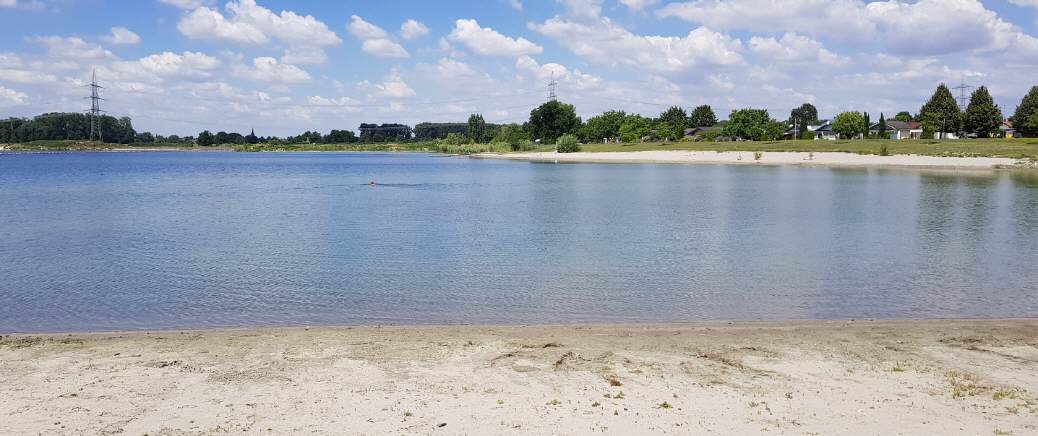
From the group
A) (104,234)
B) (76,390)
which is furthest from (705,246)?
(104,234)

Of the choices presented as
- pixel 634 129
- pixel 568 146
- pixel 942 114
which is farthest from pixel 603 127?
pixel 942 114

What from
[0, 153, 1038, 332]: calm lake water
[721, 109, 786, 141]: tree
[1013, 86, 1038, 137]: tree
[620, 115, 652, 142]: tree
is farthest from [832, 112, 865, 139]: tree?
[0, 153, 1038, 332]: calm lake water

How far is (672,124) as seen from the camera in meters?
183

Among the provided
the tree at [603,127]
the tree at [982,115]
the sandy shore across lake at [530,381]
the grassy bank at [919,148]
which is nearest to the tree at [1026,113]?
the tree at [982,115]

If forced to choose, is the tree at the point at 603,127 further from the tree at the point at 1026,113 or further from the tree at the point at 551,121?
the tree at the point at 1026,113

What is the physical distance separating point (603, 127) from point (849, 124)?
6226 centimetres

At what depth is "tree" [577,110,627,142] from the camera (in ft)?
616

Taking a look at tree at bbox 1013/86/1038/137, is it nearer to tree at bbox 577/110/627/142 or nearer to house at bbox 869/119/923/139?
house at bbox 869/119/923/139

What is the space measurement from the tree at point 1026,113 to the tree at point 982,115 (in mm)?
3077

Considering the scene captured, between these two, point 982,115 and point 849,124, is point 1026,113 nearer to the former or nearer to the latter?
point 982,115

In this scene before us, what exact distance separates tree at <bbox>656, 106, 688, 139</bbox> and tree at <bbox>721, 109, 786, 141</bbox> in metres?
13.1

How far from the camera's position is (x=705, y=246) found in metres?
25.1

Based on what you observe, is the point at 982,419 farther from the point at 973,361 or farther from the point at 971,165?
the point at 971,165

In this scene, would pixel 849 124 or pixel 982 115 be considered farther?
pixel 849 124
